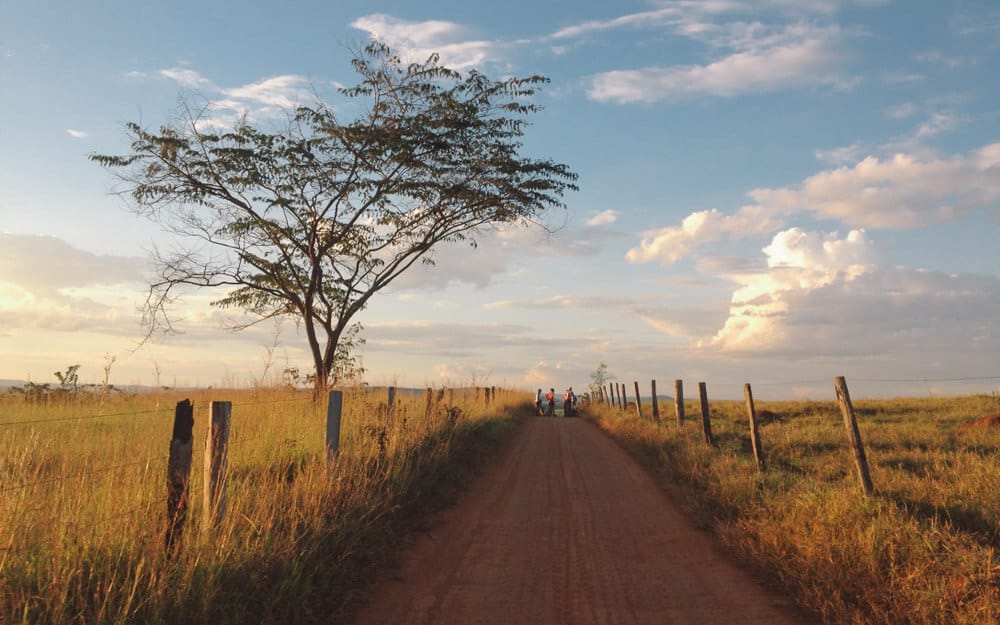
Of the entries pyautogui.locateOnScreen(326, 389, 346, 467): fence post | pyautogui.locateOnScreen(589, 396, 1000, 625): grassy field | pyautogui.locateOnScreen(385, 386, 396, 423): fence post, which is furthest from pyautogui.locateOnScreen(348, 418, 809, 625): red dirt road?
pyautogui.locateOnScreen(385, 386, 396, 423): fence post

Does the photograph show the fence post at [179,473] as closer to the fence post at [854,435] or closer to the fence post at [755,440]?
the fence post at [854,435]

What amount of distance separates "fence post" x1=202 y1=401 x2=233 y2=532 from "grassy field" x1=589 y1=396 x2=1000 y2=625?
492 cm

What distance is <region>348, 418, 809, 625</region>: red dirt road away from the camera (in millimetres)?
5430

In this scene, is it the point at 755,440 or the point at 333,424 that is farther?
the point at 755,440

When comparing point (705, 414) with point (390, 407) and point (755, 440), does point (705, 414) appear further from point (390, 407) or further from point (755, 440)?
point (390, 407)

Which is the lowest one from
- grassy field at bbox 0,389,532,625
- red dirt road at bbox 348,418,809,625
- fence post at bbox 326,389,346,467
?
red dirt road at bbox 348,418,809,625

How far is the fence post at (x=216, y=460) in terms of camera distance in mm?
5578

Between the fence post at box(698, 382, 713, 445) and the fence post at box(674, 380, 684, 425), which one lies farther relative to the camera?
the fence post at box(674, 380, 684, 425)

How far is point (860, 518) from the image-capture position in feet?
22.4

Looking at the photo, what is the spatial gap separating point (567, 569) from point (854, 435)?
185 inches

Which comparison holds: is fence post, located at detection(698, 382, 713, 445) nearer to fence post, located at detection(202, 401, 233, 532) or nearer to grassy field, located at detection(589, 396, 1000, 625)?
grassy field, located at detection(589, 396, 1000, 625)

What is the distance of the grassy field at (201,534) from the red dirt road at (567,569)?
1.64 feet

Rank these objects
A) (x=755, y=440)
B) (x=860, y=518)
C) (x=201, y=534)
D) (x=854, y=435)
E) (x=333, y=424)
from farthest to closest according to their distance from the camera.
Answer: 1. (x=755, y=440)
2. (x=854, y=435)
3. (x=333, y=424)
4. (x=860, y=518)
5. (x=201, y=534)

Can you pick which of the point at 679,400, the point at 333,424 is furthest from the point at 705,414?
the point at 333,424
